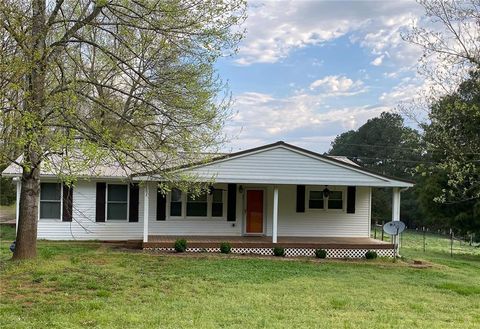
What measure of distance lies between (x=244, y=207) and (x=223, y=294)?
834cm

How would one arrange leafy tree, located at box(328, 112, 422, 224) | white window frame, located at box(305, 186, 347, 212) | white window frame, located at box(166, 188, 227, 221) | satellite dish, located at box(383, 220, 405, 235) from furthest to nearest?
leafy tree, located at box(328, 112, 422, 224)
white window frame, located at box(305, 186, 347, 212)
white window frame, located at box(166, 188, 227, 221)
satellite dish, located at box(383, 220, 405, 235)

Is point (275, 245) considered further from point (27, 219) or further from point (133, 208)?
point (27, 219)

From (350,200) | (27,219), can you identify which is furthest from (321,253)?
(27,219)

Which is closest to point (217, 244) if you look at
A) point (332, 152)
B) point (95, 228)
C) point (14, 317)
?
point (95, 228)

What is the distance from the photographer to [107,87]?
9.37 meters

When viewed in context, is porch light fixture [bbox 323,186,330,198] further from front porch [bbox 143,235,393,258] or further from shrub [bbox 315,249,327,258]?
shrub [bbox 315,249,327,258]

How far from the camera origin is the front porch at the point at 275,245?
13.7 m

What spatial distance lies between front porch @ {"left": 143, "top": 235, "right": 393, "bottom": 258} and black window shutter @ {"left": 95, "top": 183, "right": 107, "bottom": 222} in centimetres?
216

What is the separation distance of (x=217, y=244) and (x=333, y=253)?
146 inches

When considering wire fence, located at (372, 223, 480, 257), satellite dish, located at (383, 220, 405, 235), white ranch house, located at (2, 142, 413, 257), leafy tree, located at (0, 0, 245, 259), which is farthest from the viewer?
wire fence, located at (372, 223, 480, 257)

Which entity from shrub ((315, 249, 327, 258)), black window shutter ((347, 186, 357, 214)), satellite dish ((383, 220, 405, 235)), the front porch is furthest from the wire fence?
shrub ((315, 249, 327, 258))

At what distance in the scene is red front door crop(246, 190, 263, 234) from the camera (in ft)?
53.1

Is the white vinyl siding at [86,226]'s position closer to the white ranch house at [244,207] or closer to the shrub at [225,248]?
the white ranch house at [244,207]

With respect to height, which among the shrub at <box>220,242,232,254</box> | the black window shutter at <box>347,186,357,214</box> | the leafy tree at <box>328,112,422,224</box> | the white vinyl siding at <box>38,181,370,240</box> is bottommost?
the shrub at <box>220,242,232,254</box>
